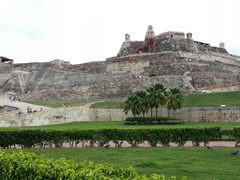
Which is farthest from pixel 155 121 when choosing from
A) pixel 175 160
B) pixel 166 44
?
pixel 166 44

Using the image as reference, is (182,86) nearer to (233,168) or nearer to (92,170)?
(233,168)

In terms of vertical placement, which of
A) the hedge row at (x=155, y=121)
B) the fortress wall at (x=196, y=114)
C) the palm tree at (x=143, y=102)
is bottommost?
the hedge row at (x=155, y=121)

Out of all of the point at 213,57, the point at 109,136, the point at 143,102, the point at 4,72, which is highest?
the point at 213,57

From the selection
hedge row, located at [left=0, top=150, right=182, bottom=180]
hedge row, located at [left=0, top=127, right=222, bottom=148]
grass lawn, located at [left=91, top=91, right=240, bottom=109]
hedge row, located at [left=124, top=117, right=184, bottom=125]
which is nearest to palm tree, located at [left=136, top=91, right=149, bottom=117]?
hedge row, located at [left=124, top=117, right=184, bottom=125]

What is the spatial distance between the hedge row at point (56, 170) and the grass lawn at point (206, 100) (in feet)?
109

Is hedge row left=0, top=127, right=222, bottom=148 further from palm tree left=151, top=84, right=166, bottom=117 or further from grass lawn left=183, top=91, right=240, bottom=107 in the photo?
grass lawn left=183, top=91, right=240, bottom=107

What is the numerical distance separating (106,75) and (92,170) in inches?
2123

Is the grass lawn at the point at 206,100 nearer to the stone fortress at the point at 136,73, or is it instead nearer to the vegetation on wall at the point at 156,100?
the vegetation on wall at the point at 156,100

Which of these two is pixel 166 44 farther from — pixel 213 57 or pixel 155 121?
pixel 155 121

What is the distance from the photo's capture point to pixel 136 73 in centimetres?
6688

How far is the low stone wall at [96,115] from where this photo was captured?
40225 millimetres

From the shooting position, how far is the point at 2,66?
241ft

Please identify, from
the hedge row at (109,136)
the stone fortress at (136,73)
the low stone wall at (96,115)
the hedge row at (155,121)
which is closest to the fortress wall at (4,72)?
the stone fortress at (136,73)

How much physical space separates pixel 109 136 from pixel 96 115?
74.9 ft
